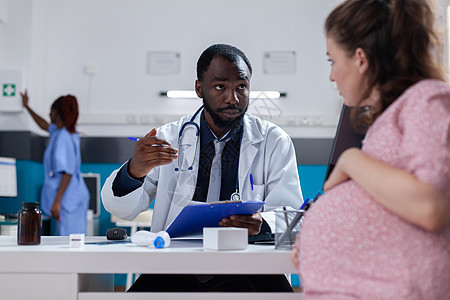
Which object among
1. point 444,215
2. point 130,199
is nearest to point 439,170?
point 444,215

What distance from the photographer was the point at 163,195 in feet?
6.38

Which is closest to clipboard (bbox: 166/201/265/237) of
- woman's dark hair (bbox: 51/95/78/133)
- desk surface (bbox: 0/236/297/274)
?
desk surface (bbox: 0/236/297/274)

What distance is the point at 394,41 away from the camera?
3.01ft

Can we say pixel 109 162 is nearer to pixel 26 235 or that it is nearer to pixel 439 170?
pixel 26 235

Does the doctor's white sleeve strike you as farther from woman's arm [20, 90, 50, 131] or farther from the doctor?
woman's arm [20, 90, 50, 131]

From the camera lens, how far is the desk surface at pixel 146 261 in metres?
1.17

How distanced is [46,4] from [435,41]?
201 inches

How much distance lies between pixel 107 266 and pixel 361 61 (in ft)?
2.22

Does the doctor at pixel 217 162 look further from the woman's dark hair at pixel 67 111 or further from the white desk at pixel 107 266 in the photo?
the woman's dark hair at pixel 67 111

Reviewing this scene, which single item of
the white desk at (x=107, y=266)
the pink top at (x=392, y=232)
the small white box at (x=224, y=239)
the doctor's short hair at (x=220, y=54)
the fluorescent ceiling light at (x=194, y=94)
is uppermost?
the doctor's short hair at (x=220, y=54)

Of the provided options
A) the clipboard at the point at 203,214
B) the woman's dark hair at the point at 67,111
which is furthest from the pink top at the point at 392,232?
the woman's dark hair at the point at 67,111

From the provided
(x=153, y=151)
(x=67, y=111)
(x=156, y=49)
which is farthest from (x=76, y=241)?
(x=156, y=49)

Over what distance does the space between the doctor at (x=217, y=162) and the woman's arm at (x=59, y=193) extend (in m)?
2.45

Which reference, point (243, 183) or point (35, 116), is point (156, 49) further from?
point (243, 183)
